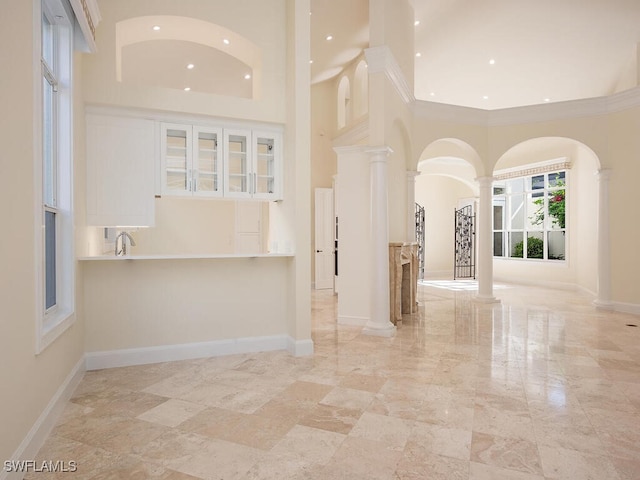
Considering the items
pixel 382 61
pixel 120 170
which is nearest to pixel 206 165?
pixel 120 170

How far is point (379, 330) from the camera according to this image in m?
4.89

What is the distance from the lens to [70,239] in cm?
311

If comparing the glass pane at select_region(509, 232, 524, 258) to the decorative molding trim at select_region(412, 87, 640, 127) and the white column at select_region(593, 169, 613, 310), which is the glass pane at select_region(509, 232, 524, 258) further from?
the decorative molding trim at select_region(412, 87, 640, 127)

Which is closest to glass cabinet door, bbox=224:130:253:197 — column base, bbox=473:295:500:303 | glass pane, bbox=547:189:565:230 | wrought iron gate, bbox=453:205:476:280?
column base, bbox=473:295:500:303

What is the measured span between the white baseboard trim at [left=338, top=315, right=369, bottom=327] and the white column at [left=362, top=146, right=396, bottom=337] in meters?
0.38

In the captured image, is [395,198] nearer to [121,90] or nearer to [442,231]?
[121,90]

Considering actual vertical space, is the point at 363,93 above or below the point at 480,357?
above

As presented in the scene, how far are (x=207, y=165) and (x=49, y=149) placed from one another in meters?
1.34

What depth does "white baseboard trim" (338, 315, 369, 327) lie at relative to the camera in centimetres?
539

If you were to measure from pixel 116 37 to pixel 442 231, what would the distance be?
10.3 m

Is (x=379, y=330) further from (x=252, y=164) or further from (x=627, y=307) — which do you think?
(x=627, y=307)

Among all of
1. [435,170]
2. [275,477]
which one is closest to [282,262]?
[275,477]

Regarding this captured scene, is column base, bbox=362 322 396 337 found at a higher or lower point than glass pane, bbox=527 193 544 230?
lower

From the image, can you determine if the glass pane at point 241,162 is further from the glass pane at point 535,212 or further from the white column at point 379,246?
the glass pane at point 535,212
